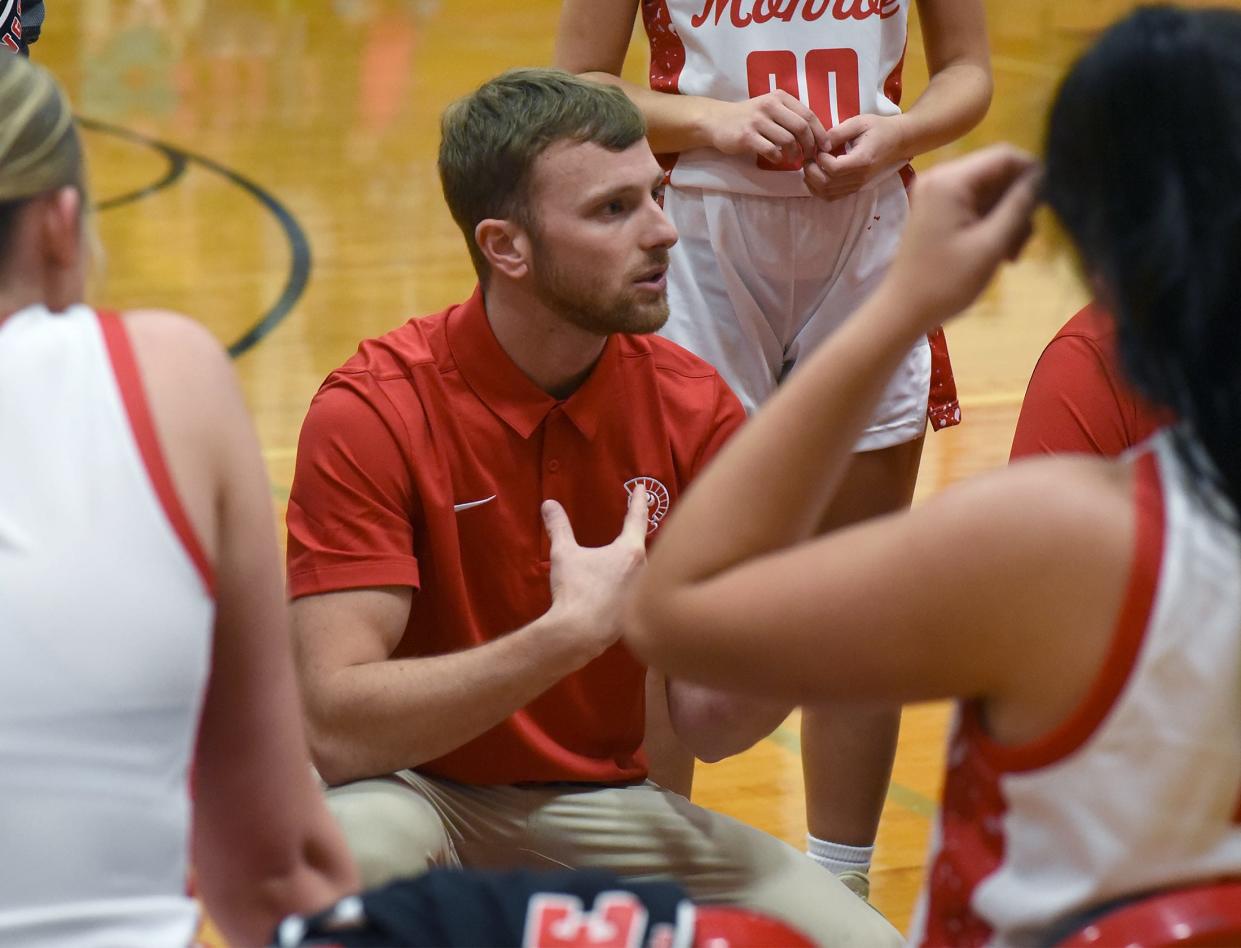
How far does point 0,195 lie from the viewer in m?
1.41

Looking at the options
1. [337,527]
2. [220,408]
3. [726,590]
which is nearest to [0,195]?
[220,408]

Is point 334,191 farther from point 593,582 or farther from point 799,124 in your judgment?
point 593,582

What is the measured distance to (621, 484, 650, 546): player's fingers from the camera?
2.25 meters

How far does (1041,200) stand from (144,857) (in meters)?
0.79

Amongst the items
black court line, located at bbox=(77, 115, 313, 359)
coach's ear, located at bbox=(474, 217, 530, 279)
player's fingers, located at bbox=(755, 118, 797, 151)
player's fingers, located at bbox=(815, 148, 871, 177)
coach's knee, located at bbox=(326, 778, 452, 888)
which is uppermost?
player's fingers, located at bbox=(755, 118, 797, 151)

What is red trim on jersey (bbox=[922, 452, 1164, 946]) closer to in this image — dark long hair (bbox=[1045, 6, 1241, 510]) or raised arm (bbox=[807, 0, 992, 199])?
dark long hair (bbox=[1045, 6, 1241, 510])

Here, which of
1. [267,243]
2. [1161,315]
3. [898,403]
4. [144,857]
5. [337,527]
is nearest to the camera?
[1161,315]

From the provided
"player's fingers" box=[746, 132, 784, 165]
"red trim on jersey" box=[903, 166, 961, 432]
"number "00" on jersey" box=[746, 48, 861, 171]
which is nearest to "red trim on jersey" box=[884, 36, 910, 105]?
"red trim on jersey" box=[903, 166, 961, 432]

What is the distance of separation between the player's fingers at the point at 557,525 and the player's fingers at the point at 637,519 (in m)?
0.07

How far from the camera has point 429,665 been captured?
2.24 metres

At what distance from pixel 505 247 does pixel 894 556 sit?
1460mm

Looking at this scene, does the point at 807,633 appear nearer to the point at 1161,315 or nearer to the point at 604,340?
the point at 1161,315

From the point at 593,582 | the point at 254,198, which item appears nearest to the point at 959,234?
the point at 593,582

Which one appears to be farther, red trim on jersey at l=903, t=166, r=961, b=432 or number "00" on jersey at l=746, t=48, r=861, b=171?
red trim on jersey at l=903, t=166, r=961, b=432
